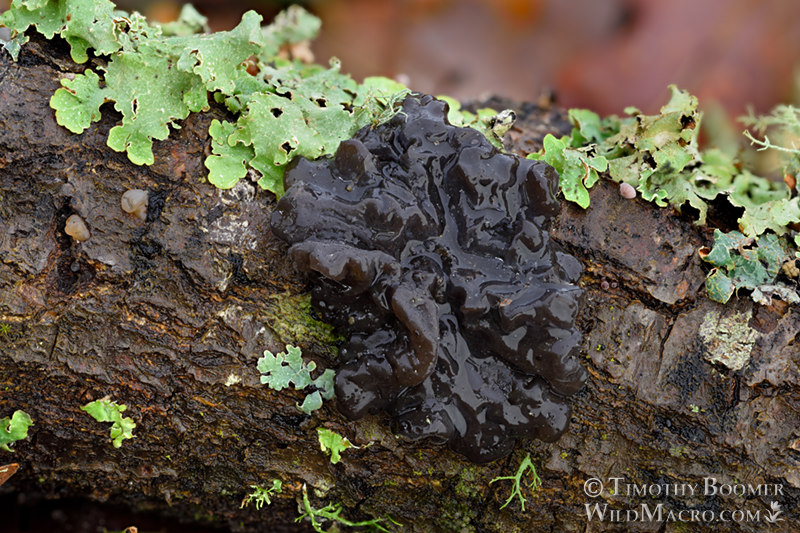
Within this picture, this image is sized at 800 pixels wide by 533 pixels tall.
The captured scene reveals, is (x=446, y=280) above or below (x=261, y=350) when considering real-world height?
above

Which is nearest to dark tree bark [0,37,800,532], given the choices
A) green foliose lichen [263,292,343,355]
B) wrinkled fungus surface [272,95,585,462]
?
green foliose lichen [263,292,343,355]

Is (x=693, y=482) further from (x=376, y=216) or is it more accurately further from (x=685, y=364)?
(x=376, y=216)

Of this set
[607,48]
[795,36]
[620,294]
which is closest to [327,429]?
[620,294]

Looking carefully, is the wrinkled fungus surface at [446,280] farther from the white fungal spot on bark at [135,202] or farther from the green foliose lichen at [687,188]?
the white fungal spot on bark at [135,202]

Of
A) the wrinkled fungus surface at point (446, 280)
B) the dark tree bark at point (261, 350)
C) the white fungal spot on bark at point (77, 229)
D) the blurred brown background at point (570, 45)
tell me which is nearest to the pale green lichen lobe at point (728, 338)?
the dark tree bark at point (261, 350)

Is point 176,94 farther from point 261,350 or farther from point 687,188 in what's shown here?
point 687,188

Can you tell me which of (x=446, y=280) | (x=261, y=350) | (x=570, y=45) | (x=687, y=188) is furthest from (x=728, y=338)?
(x=570, y=45)

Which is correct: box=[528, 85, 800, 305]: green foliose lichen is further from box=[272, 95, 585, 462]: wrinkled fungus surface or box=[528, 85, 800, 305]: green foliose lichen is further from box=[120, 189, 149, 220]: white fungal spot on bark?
box=[120, 189, 149, 220]: white fungal spot on bark
